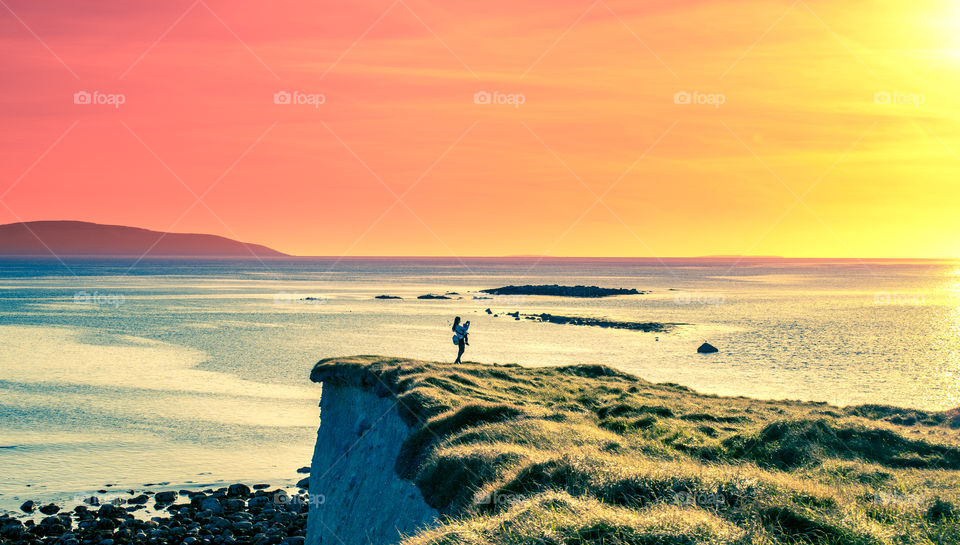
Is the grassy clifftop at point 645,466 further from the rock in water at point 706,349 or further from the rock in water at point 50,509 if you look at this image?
the rock in water at point 706,349

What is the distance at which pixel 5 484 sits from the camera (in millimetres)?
29844

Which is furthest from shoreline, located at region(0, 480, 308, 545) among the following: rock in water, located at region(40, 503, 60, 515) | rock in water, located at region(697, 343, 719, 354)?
rock in water, located at region(697, 343, 719, 354)

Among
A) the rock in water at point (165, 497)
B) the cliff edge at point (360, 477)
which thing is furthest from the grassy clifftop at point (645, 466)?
the rock in water at point (165, 497)

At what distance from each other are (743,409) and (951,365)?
5188 centimetres

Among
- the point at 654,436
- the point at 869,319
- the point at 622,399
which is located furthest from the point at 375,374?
the point at 869,319

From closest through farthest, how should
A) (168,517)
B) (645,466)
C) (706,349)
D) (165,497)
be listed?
(645,466), (168,517), (165,497), (706,349)

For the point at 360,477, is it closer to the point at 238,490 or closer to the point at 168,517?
the point at 168,517

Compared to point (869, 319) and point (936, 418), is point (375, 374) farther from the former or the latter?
point (869, 319)

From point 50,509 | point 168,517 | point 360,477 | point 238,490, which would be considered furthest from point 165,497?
point 360,477

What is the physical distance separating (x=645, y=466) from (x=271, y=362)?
53.0m

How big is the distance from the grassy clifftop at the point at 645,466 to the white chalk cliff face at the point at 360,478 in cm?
64

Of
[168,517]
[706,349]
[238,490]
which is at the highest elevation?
[706,349]

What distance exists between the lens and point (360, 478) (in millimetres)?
21750

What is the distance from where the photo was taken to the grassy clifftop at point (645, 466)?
26.4 ft
